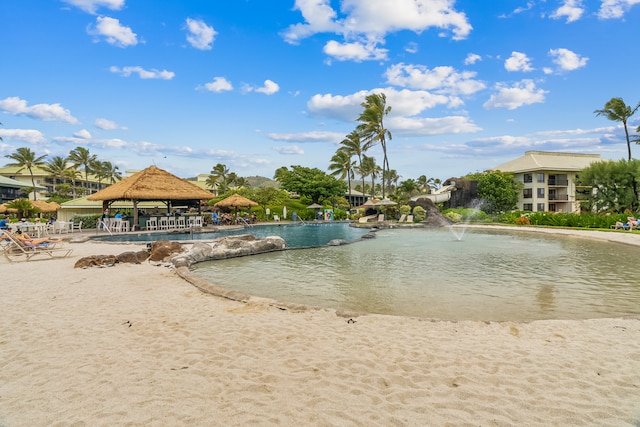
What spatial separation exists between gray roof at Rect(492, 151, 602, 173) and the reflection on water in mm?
30190

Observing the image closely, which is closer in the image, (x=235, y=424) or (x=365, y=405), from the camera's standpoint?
(x=235, y=424)

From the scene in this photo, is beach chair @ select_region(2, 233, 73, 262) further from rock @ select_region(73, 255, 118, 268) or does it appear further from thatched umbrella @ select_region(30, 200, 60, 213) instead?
thatched umbrella @ select_region(30, 200, 60, 213)

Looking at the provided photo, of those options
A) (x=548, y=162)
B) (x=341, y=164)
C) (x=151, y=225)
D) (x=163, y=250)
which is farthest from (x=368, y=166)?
(x=163, y=250)

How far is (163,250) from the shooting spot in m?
10.9

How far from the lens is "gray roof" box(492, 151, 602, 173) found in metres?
39.1

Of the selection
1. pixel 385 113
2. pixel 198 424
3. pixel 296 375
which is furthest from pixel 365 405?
pixel 385 113

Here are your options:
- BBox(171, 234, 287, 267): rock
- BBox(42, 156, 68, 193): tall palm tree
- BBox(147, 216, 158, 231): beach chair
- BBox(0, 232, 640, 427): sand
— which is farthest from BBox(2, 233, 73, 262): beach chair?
BBox(42, 156, 68, 193): tall palm tree

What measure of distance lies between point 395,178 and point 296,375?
8304cm

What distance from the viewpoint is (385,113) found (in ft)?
132

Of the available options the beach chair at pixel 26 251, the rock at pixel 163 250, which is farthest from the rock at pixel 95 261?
the beach chair at pixel 26 251

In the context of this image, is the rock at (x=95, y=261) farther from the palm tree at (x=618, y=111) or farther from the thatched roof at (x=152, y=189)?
the palm tree at (x=618, y=111)

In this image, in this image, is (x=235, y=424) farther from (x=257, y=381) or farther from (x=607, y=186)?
(x=607, y=186)

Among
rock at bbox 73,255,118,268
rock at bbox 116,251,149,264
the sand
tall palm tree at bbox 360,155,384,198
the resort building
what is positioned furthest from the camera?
tall palm tree at bbox 360,155,384,198

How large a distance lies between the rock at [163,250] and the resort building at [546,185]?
39.7m
